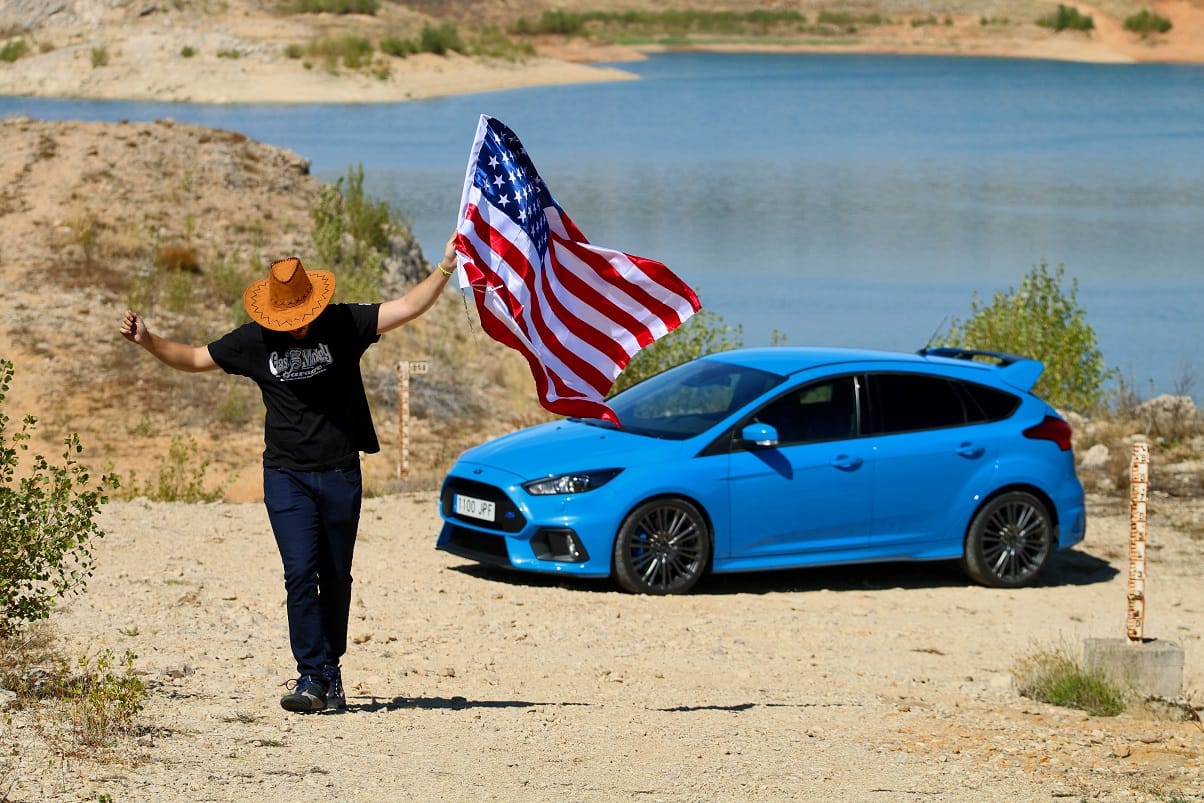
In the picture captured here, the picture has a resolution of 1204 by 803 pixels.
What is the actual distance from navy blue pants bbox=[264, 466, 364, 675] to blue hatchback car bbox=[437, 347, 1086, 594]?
12.1 feet

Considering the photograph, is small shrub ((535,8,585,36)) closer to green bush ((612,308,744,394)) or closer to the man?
green bush ((612,308,744,394))

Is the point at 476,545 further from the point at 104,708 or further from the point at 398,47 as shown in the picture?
the point at 398,47

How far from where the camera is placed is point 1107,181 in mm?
51562

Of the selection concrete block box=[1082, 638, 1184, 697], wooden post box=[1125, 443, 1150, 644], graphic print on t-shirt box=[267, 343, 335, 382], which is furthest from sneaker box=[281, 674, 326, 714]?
wooden post box=[1125, 443, 1150, 644]

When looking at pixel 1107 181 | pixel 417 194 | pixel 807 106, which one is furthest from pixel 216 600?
pixel 807 106

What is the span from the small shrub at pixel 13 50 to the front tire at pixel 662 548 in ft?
290

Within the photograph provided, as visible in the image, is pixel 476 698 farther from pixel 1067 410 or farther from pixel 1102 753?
pixel 1067 410

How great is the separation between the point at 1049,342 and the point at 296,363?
1424 cm

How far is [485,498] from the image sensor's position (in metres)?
11.8

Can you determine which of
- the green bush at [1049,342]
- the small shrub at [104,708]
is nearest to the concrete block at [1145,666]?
the small shrub at [104,708]

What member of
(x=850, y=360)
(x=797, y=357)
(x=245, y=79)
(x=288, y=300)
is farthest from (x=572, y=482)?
(x=245, y=79)

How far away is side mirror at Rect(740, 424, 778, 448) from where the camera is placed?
462 inches

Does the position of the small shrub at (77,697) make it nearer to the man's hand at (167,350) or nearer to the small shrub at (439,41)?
the man's hand at (167,350)

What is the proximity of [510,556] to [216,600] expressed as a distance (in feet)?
6.64
